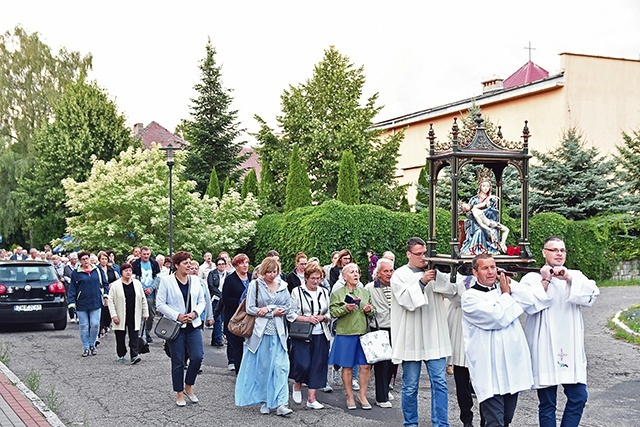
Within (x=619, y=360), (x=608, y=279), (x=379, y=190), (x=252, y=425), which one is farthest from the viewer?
(x=379, y=190)

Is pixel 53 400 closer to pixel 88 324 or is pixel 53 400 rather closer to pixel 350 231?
pixel 88 324

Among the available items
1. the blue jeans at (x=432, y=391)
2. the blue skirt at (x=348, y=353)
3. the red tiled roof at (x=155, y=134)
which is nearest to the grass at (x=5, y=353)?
the blue skirt at (x=348, y=353)

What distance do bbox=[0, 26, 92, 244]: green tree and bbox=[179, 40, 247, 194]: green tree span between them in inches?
389

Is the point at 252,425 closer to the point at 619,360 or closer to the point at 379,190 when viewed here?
the point at 619,360

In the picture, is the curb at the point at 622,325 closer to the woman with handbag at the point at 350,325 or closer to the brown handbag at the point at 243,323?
the woman with handbag at the point at 350,325

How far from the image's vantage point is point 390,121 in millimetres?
45562

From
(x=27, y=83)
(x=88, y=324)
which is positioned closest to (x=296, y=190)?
(x=88, y=324)

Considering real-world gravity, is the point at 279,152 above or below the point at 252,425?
above

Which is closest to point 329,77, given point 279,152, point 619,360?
point 279,152

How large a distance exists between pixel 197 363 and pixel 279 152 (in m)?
30.9

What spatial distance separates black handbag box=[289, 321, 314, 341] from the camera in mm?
9195

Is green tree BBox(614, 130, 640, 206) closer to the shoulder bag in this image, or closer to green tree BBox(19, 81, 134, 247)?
the shoulder bag

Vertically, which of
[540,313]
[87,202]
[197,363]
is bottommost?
[197,363]

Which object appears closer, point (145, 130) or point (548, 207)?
point (548, 207)
